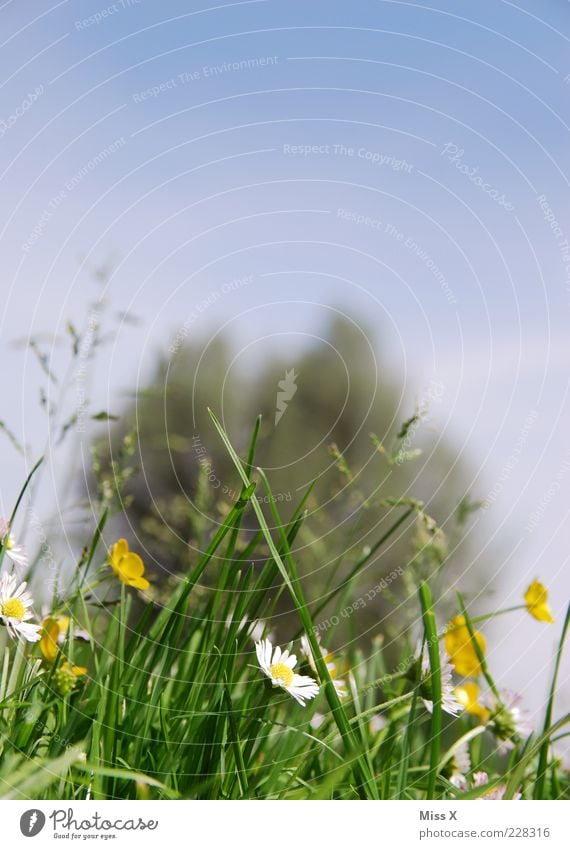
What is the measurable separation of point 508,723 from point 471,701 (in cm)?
17

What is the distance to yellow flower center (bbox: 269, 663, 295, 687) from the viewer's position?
0.99 meters

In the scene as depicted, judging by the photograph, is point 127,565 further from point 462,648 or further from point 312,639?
point 462,648

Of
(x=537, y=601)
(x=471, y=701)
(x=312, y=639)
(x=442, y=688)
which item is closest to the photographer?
(x=312, y=639)

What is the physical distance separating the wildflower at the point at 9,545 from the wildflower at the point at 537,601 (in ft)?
2.37

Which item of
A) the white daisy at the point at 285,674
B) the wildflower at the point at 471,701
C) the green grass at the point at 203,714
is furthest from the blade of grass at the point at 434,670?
the wildflower at the point at 471,701

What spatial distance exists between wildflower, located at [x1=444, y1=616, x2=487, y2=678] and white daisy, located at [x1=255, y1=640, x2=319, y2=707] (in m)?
0.40

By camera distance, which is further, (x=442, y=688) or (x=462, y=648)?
(x=462, y=648)

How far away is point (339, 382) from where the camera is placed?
4.33 metres

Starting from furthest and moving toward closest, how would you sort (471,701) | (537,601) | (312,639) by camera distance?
(471,701)
(537,601)
(312,639)

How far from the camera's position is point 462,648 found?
Answer: 4.40 feet

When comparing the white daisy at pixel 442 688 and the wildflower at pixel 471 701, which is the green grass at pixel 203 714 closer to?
the white daisy at pixel 442 688

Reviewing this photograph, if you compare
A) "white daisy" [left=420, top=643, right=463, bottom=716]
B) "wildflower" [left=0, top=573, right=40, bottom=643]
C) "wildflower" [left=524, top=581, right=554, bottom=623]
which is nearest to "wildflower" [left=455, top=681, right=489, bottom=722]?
"wildflower" [left=524, top=581, right=554, bottom=623]

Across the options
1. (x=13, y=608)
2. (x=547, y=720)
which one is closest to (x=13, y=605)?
(x=13, y=608)
